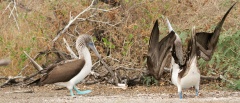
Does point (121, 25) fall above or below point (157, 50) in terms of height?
above

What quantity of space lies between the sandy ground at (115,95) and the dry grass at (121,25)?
2.97 feet

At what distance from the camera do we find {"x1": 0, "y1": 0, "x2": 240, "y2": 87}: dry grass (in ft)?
43.9

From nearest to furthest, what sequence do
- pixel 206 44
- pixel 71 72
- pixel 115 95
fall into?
1. pixel 206 44
2. pixel 71 72
3. pixel 115 95

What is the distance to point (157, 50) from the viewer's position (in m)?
9.93

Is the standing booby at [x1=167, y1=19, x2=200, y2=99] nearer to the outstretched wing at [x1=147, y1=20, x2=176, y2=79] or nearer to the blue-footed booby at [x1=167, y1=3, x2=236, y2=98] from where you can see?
the blue-footed booby at [x1=167, y1=3, x2=236, y2=98]

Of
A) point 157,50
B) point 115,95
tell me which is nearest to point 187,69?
point 157,50

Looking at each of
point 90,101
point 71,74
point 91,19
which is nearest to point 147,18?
point 91,19

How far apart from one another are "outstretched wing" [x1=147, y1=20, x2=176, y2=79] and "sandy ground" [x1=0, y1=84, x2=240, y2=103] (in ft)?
1.71

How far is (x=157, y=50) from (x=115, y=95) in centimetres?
176

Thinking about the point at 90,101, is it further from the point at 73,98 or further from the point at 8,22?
the point at 8,22

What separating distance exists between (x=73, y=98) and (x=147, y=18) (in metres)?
4.35

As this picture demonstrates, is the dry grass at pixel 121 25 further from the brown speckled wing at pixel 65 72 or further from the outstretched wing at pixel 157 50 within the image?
the outstretched wing at pixel 157 50

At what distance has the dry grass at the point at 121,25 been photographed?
43.9 ft

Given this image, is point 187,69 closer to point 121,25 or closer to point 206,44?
point 206,44
